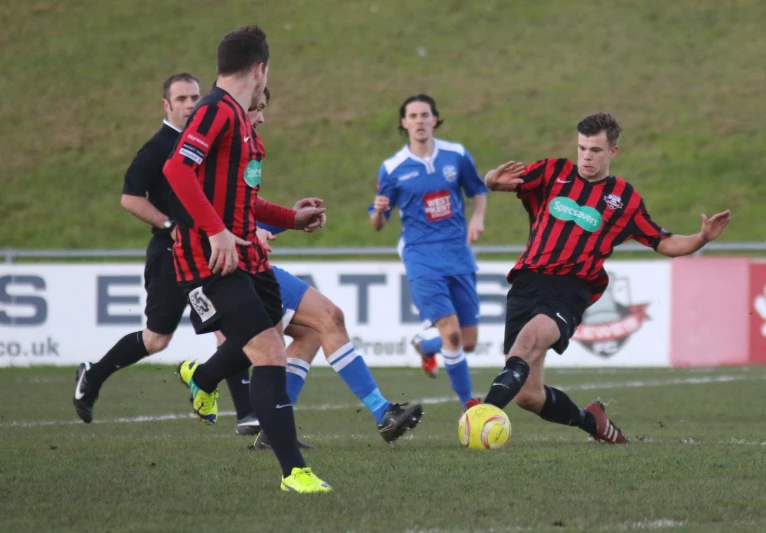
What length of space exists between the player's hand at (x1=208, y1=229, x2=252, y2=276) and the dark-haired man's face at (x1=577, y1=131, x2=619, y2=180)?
2.58 meters

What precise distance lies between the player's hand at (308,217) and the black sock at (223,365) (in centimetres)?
70

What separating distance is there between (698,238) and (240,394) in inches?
116

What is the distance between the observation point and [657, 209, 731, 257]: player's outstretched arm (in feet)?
21.7

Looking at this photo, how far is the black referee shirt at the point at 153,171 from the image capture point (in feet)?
24.4

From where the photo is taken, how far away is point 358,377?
6723mm

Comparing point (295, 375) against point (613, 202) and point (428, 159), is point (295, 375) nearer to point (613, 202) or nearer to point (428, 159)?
point (613, 202)

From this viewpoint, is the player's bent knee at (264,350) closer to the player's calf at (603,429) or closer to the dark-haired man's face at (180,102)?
the player's calf at (603,429)

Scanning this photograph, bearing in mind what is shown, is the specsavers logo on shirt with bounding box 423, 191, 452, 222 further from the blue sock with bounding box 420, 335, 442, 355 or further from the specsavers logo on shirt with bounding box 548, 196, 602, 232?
the specsavers logo on shirt with bounding box 548, 196, 602, 232

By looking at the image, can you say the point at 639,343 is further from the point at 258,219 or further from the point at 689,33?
the point at 689,33

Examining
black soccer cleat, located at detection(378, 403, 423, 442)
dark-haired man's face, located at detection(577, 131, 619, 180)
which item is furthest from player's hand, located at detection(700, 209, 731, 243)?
black soccer cleat, located at detection(378, 403, 423, 442)

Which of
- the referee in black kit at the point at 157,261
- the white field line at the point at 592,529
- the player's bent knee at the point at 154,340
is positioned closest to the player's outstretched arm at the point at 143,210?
the referee in black kit at the point at 157,261

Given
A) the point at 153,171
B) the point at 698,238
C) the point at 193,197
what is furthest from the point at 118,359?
the point at 698,238

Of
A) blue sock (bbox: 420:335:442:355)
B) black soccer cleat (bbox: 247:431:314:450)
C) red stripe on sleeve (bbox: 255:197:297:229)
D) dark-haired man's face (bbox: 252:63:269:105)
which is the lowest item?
black soccer cleat (bbox: 247:431:314:450)

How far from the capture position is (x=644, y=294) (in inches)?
551
